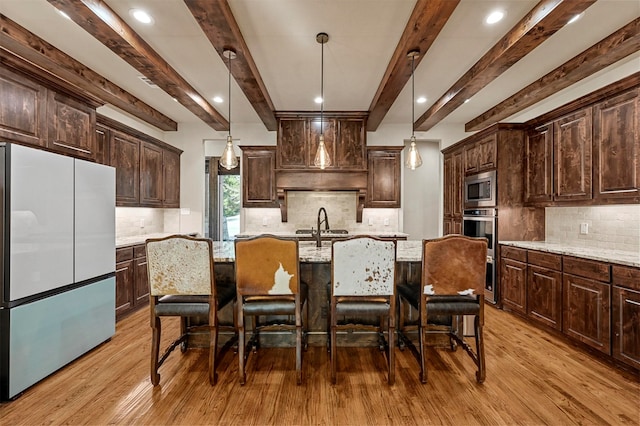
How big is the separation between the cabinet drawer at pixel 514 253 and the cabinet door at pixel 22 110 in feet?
15.6

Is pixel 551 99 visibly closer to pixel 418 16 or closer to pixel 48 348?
pixel 418 16

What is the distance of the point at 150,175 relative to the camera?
178 inches

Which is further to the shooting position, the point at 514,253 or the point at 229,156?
the point at 514,253

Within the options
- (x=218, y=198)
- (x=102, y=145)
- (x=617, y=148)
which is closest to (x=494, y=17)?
(x=617, y=148)

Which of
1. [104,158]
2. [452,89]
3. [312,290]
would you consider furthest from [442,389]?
[104,158]

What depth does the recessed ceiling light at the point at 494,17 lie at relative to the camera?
2354 mm

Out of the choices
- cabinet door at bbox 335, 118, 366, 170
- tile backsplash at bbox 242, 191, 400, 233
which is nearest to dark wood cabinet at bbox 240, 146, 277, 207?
tile backsplash at bbox 242, 191, 400, 233

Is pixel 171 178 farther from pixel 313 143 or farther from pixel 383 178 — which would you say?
pixel 383 178

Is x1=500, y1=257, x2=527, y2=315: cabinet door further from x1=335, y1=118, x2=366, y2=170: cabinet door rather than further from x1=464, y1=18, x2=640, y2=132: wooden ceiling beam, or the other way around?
x1=335, y1=118, x2=366, y2=170: cabinet door

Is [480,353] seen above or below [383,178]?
below

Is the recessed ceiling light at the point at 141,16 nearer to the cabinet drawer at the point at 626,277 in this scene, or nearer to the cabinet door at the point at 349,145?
the cabinet door at the point at 349,145

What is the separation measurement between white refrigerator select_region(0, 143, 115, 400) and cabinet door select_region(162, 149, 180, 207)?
2.11 metres

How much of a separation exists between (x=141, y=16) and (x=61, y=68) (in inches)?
52.2

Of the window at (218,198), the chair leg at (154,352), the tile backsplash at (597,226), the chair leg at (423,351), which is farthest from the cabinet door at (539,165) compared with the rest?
the window at (218,198)
